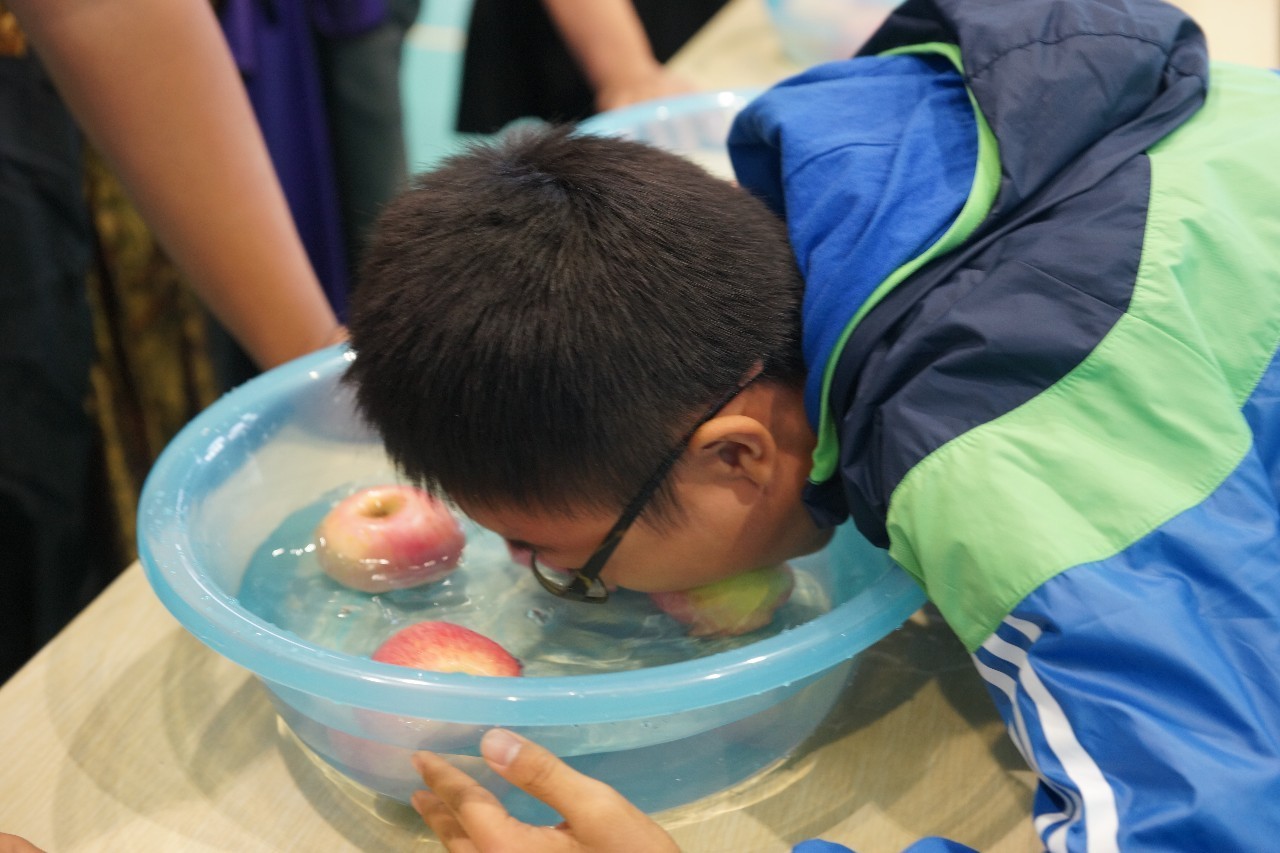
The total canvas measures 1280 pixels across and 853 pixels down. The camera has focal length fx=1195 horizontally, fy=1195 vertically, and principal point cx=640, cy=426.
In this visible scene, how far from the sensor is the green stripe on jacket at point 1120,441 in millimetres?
564

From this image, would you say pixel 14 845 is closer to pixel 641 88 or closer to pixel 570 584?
pixel 570 584

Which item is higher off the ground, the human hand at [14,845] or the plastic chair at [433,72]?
the human hand at [14,845]

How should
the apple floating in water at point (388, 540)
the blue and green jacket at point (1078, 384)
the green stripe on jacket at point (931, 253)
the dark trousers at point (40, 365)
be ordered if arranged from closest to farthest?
the blue and green jacket at point (1078, 384) → the green stripe on jacket at point (931, 253) → the apple floating in water at point (388, 540) → the dark trousers at point (40, 365)

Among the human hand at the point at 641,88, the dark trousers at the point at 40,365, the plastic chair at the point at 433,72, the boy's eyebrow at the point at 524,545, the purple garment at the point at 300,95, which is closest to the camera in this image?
the boy's eyebrow at the point at 524,545

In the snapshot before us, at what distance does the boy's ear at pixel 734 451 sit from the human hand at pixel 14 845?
404 millimetres

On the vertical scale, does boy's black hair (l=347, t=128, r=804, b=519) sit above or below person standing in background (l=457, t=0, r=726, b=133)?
above

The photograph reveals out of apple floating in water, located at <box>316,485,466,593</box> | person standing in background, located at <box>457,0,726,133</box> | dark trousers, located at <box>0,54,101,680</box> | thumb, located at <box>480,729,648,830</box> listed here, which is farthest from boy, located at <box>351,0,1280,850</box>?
person standing in background, located at <box>457,0,726,133</box>

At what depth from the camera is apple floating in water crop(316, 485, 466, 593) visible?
0.86 m

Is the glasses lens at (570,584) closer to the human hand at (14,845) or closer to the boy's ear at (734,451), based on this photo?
the boy's ear at (734,451)

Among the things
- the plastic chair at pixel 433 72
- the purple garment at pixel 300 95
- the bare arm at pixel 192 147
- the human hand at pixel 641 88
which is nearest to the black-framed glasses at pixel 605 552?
the bare arm at pixel 192 147

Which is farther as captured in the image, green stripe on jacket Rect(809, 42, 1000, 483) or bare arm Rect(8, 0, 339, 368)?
bare arm Rect(8, 0, 339, 368)

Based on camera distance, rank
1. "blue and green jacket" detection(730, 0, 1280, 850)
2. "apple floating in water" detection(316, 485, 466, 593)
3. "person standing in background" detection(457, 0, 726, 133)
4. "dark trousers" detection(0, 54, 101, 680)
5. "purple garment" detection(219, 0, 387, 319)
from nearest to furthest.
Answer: "blue and green jacket" detection(730, 0, 1280, 850)
"apple floating in water" detection(316, 485, 466, 593)
"dark trousers" detection(0, 54, 101, 680)
"purple garment" detection(219, 0, 387, 319)
"person standing in background" detection(457, 0, 726, 133)

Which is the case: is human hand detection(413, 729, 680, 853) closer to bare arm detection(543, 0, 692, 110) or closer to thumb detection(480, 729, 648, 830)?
thumb detection(480, 729, 648, 830)

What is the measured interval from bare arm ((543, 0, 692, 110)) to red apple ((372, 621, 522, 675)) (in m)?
0.72
